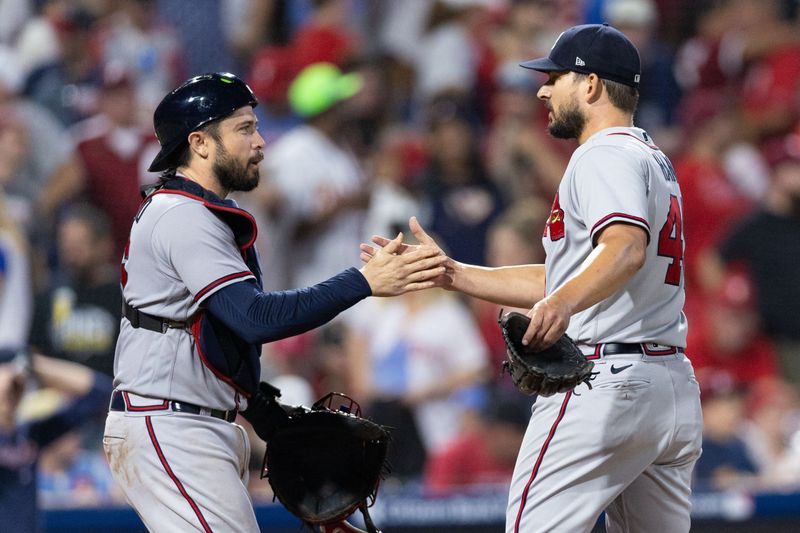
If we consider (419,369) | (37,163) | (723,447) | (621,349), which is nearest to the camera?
(621,349)

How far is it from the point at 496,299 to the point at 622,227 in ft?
2.78

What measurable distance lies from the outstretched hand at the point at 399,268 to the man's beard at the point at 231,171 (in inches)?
17.4

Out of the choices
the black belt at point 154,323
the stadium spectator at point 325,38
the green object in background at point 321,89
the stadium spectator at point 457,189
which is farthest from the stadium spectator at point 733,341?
the black belt at point 154,323

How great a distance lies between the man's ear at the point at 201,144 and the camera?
3.56m

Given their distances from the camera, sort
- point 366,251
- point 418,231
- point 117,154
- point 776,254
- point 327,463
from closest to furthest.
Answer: point 327,463, point 366,251, point 418,231, point 776,254, point 117,154

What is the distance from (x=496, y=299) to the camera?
4.05 metres

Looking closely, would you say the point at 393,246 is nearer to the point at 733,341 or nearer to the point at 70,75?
the point at 733,341

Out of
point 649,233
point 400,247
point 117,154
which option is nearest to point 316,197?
point 117,154

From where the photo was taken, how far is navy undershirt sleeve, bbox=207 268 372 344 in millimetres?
3311

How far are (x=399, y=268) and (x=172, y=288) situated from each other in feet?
2.17

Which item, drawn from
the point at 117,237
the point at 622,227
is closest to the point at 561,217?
the point at 622,227

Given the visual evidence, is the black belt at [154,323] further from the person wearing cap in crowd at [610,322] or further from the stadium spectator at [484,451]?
the stadium spectator at [484,451]

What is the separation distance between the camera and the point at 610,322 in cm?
351

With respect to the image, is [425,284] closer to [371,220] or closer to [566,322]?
[566,322]
